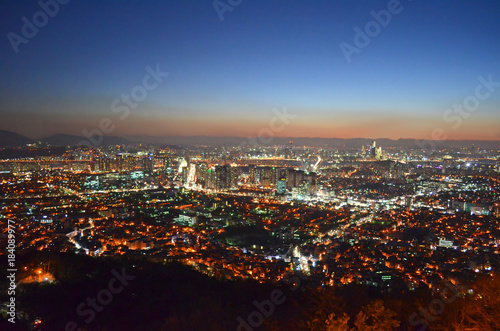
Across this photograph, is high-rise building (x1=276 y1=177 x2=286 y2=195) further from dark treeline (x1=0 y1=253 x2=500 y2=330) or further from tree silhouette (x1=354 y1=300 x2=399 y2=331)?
tree silhouette (x1=354 y1=300 x2=399 y2=331)

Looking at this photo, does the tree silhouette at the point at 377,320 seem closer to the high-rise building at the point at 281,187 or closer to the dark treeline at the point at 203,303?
the dark treeline at the point at 203,303

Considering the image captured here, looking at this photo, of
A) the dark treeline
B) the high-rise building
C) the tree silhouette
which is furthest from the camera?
the high-rise building

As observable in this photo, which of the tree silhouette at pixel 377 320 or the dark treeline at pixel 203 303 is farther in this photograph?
the dark treeline at pixel 203 303

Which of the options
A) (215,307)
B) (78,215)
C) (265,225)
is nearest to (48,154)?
(78,215)

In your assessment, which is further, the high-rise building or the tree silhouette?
the high-rise building

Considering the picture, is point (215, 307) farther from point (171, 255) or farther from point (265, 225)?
point (265, 225)

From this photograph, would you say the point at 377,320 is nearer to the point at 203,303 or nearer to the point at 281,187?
the point at 203,303

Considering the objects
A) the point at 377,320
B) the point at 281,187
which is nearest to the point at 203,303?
the point at 377,320

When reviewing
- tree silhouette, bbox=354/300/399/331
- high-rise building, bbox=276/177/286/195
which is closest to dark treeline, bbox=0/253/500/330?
tree silhouette, bbox=354/300/399/331

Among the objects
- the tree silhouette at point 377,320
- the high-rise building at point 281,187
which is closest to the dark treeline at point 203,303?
the tree silhouette at point 377,320

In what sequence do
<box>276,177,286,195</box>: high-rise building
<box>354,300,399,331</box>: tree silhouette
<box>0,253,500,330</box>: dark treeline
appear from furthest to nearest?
<box>276,177,286,195</box>: high-rise building < <box>0,253,500,330</box>: dark treeline < <box>354,300,399,331</box>: tree silhouette

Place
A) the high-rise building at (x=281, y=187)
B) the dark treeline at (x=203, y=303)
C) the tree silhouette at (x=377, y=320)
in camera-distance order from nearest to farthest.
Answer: the tree silhouette at (x=377, y=320), the dark treeline at (x=203, y=303), the high-rise building at (x=281, y=187)

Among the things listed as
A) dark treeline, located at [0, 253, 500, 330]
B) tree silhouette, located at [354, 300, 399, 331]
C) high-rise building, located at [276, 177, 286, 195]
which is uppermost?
tree silhouette, located at [354, 300, 399, 331]
